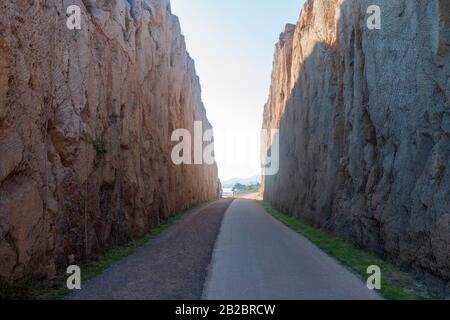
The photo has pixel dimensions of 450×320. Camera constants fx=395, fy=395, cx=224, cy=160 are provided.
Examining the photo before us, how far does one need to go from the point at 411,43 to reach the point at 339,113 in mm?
8525

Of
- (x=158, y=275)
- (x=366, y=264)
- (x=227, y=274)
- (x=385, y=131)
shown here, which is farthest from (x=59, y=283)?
(x=385, y=131)

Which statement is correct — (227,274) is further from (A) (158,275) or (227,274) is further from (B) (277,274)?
(A) (158,275)

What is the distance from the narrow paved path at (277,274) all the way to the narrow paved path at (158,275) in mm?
436

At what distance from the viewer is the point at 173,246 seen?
51.3 feet

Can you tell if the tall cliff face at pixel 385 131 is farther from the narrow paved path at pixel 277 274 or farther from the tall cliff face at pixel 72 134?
the tall cliff face at pixel 72 134

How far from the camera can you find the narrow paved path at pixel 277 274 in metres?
8.78

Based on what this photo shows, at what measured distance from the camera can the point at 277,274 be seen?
10.6 meters

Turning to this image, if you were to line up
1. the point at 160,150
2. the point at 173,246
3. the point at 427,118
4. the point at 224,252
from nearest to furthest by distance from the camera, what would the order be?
the point at 427,118
the point at 224,252
the point at 173,246
the point at 160,150

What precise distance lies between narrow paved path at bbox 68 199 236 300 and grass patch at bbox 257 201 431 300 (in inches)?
169

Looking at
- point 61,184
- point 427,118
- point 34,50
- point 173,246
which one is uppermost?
point 34,50

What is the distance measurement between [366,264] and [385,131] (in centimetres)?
465
